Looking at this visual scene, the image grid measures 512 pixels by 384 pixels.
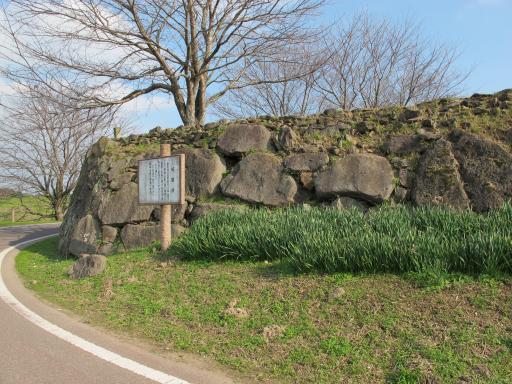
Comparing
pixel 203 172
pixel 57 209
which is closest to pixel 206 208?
pixel 203 172

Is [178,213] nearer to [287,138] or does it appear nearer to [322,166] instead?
[287,138]

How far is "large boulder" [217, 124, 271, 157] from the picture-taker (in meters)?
9.60

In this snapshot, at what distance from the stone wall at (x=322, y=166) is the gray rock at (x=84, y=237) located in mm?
27

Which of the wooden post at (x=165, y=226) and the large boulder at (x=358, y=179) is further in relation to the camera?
the wooden post at (x=165, y=226)

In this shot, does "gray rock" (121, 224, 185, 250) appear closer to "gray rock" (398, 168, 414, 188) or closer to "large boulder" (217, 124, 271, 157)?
"large boulder" (217, 124, 271, 157)

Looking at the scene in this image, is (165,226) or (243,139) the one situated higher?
(243,139)

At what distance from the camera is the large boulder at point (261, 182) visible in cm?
867

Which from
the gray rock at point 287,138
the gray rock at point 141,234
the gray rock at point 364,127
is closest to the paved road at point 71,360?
the gray rock at point 141,234

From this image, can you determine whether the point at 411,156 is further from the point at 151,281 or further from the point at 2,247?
the point at 2,247

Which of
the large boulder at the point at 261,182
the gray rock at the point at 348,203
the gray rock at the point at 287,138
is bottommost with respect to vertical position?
the gray rock at the point at 348,203

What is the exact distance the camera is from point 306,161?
8828 millimetres

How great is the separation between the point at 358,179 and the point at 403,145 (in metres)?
1.19

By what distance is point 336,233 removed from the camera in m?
6.01

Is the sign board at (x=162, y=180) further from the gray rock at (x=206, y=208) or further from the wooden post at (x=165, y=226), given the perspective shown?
the gray rock at (x=206, y=208)
